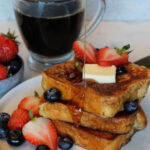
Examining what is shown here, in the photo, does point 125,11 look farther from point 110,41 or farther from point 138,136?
point 138,136

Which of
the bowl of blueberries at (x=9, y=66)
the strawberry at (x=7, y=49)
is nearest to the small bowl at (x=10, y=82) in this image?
the bowl of blueberries at (x=9, y=66)

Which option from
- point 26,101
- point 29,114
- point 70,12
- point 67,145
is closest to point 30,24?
point 70,12

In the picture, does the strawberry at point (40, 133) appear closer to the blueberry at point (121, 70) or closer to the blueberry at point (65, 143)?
the blueberry at point (65, 143)

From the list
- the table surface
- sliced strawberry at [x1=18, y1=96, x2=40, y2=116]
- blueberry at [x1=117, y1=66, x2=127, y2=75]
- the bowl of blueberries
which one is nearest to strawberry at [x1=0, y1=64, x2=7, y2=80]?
the bowl of blueberries

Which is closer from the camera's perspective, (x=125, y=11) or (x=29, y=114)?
(x=29, y=114)

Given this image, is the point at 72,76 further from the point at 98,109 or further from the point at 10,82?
the point at 10,82

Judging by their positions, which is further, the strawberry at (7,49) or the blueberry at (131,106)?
the strawberry at (7,49)

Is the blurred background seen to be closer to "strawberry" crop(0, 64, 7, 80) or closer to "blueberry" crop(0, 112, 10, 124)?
"strawberry" crop(0, 64, 7, 80)
